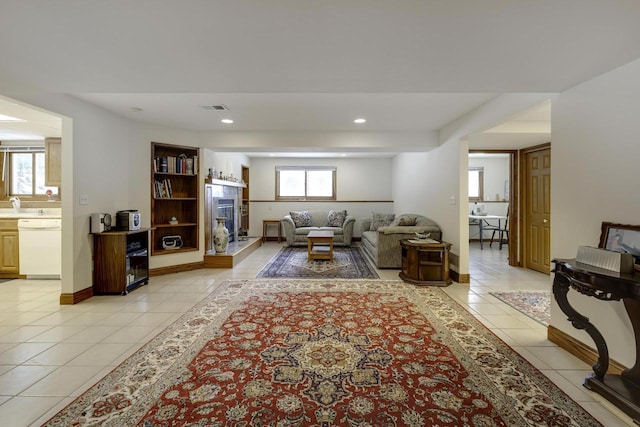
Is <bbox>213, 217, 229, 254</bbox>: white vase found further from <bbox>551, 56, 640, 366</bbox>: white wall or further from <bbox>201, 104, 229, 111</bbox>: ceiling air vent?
<bbox>551, 56, 640, 366</bbox>: white wall

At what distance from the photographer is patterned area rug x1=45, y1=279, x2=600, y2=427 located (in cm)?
163

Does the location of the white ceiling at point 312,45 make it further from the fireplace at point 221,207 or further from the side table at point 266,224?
the side table at point 266,224

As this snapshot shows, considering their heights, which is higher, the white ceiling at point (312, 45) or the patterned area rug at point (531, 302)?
the white ceiling at point (312, 45)

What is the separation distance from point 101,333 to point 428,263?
3.90 m

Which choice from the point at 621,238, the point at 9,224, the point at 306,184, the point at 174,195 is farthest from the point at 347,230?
the point at 9,224

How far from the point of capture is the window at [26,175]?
5.15m

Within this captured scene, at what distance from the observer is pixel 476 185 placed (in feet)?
28.5

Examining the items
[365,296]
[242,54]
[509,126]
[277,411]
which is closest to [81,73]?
[242,54]

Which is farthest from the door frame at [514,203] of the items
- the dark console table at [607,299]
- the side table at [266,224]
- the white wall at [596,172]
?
the side table at [266,224]

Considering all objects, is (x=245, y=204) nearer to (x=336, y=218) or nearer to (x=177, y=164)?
(x=336, y=218)

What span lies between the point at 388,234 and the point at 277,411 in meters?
3.86

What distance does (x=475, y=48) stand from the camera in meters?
1.81

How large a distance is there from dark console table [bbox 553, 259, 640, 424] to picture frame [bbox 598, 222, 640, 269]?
0.29m

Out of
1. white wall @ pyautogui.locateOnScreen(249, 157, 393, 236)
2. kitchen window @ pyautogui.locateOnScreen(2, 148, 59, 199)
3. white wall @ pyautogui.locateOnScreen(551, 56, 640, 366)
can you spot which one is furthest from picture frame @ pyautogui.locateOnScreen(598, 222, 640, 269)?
kitchen window @ pyautogui.locateOnScreen(2, 148, 59, 199)
